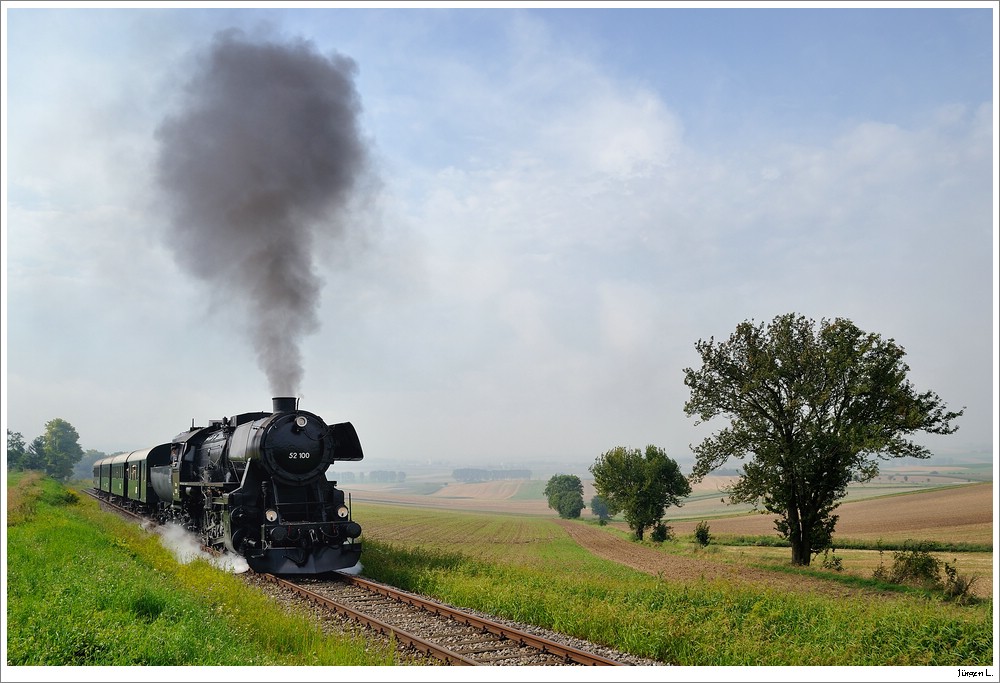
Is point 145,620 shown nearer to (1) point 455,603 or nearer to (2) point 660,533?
(1) point 455,603

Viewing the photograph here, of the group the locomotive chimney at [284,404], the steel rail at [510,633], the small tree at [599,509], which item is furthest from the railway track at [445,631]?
the small tree at [599,509]

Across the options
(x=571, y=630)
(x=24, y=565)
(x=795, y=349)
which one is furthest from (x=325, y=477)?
(x=795, y=349)

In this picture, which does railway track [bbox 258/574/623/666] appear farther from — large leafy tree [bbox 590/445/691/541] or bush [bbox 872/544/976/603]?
large leafy tree [bbox 590/445/691/541]

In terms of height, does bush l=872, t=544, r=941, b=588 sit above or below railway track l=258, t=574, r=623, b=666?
below

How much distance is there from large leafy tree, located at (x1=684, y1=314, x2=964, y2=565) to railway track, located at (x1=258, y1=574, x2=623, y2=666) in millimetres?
15426

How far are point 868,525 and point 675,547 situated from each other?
1293 cm

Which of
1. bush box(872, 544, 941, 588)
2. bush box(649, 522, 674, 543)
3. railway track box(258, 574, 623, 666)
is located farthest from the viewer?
bush box(649, 522, 674, 543)

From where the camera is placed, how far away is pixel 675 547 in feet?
118

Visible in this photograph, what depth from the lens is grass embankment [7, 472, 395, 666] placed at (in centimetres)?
782

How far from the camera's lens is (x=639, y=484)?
42.7 m

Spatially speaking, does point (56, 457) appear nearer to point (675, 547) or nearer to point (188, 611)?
point (675, 547)

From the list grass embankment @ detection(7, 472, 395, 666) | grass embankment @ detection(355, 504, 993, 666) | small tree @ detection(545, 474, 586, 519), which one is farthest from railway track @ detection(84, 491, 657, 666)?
small tree @ detection(545, 474, 586, 519)

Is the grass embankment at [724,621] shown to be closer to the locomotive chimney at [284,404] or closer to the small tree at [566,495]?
the locomotive chimney at [284,404]

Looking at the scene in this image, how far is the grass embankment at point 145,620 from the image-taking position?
782cm
